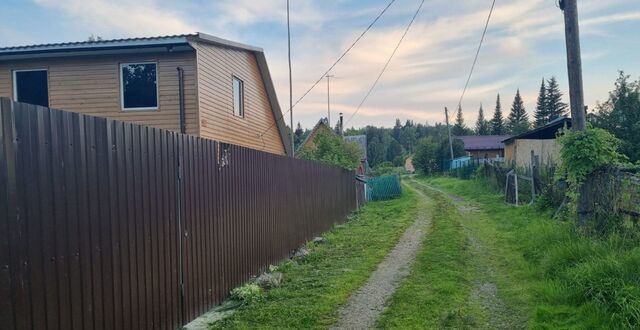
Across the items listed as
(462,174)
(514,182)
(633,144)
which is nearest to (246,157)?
(514,182)

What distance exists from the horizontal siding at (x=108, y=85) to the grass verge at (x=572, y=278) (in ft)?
27.1

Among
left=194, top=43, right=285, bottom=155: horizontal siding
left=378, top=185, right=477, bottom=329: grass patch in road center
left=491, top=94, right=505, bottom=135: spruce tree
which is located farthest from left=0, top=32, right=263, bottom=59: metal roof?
left=491, top=94, right=505, bottom=135: spruce tree

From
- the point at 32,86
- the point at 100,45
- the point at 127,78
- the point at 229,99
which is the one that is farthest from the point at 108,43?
the point at 229,99

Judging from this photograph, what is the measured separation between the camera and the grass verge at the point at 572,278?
14.5ft

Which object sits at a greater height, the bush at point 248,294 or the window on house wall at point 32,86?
the window on house wall at point 32,86

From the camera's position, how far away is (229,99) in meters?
13.7

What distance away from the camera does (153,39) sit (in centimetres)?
1106

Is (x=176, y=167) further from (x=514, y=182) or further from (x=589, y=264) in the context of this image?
(x=514, y=182)

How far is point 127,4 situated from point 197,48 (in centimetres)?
302

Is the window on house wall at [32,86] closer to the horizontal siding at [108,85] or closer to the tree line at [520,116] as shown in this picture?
the horizontal siding at [108,85]

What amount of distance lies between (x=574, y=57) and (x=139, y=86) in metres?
10.3

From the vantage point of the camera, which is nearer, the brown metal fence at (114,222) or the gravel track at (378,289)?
the brown metal fence at (114,222)

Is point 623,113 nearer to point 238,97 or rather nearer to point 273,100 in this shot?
point 273,100

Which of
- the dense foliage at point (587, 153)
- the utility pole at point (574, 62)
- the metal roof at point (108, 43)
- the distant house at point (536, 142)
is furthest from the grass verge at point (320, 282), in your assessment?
the distant house at point (536, 142)
